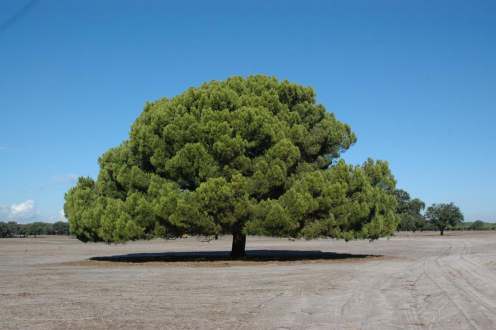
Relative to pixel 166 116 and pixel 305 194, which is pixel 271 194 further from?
pixel 166 116

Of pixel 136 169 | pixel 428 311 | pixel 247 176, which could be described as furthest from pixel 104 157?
pixel 428 311

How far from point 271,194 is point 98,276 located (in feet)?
35.9

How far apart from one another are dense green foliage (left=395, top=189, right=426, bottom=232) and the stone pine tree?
111 metres

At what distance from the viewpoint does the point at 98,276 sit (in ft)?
73.8

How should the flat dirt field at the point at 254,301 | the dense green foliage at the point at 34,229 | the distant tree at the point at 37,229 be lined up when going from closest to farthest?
the flat dirt field at the point at 254,301 → the dense green foliage at the point at 34,229 → the distant tree at the point at 37,229

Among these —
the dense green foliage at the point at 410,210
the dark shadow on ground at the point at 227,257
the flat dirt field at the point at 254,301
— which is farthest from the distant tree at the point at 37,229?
the flat dirt field at the point at 254,301

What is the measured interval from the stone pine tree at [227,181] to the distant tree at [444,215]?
9189 centimetres

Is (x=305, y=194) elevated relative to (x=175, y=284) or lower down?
elevated

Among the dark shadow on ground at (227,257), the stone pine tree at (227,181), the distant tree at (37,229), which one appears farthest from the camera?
the distant tree at (37,229)

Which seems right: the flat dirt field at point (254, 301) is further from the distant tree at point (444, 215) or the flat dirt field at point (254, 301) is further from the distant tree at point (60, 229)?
the distant tree at point (60, 229)

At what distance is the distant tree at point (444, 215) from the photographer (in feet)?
387

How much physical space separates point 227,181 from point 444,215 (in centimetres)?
9987

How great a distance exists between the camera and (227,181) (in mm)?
28891

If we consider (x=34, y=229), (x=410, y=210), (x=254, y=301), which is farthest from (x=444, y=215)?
(x=34, y=229)
